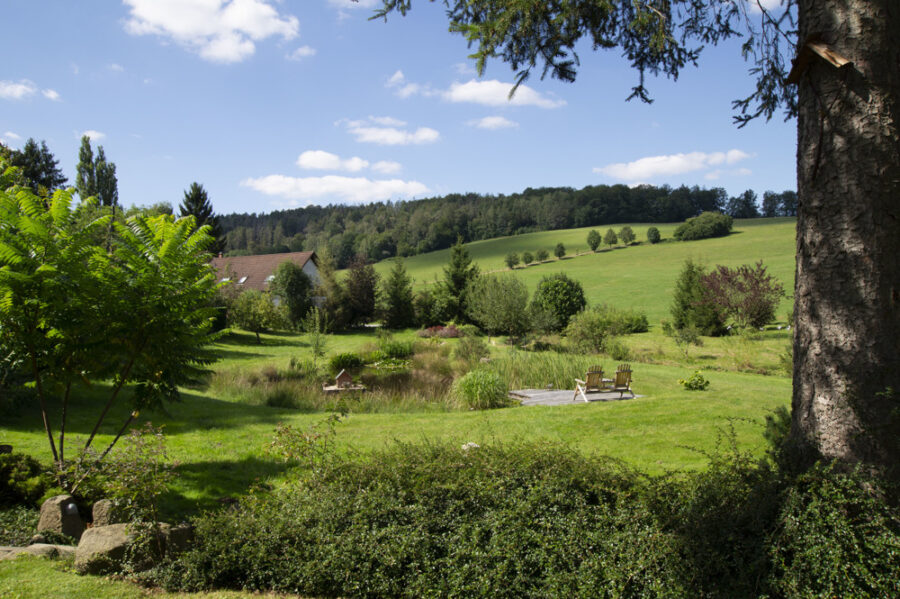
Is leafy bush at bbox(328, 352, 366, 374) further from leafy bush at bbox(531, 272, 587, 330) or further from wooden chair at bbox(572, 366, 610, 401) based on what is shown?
leafy bush at bbox(531, 272, 587, 330)

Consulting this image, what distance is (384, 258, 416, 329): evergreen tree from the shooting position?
34.8 m

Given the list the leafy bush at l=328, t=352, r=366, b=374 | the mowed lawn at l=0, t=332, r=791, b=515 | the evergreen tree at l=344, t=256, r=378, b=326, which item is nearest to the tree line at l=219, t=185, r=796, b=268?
the evergreen tree at l=344, t=256, r=378, b=326

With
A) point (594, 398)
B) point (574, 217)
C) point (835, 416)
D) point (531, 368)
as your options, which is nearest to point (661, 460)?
point (835, 416)

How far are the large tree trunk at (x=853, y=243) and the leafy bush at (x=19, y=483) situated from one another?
7.18 meters

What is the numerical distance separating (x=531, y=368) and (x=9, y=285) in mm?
12901

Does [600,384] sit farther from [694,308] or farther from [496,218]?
[496,218]

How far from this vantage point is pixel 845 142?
3611 millimetres

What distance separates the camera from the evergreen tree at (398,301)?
114 feet

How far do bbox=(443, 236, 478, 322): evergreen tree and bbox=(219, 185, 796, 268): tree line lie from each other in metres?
44.0

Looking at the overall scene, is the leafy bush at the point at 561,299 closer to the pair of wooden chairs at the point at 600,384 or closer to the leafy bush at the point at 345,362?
the leafy bush at the point at 345,362

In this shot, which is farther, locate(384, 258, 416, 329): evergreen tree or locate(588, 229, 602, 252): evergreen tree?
locate(588, 229, 602, 252): evergreen tree

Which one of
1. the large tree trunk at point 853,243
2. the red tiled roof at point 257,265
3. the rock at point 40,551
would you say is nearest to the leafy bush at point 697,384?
the large tree trunk at point 853,243

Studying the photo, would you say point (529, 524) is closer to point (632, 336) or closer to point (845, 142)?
point (845, 142)

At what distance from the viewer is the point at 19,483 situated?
538 cm
